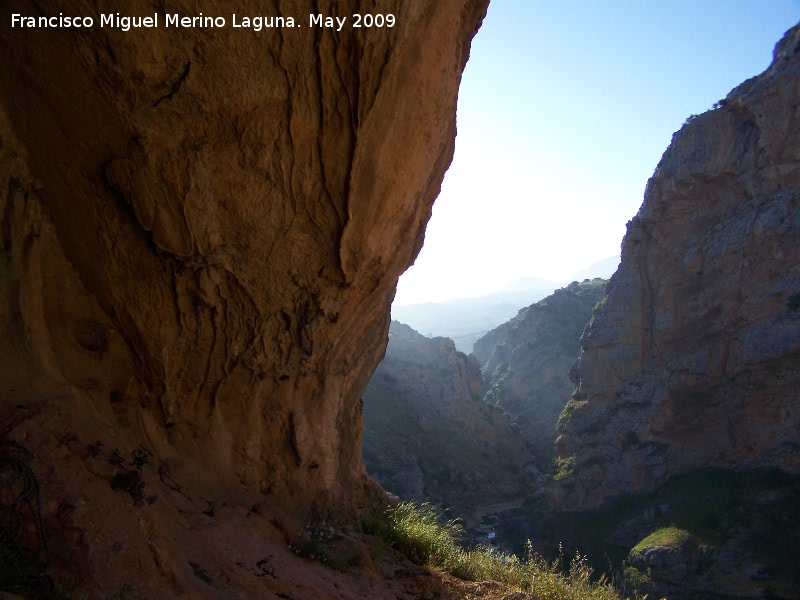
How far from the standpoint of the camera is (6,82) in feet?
16.2

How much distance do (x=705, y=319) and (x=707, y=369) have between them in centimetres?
461

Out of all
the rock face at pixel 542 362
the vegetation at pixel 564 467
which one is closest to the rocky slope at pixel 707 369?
the vegetation at pixel 564 467

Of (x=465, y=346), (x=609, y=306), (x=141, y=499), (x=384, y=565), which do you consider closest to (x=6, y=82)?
(x=141, y=499)

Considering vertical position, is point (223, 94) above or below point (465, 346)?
above

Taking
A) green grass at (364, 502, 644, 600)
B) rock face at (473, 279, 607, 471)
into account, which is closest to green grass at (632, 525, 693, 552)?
rock face at (473, 279, 607, 471)

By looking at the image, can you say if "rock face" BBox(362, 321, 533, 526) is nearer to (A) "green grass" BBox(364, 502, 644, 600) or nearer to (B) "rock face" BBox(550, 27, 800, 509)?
(B) "rock face" BBox(550, 27, 800, 509)

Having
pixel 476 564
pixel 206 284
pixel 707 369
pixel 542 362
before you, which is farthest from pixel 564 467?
Result: pixel 206 284

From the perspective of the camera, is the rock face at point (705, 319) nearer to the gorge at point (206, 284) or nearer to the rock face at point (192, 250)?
the gorge at point (206, 284)

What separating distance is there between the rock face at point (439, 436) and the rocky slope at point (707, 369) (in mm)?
8097

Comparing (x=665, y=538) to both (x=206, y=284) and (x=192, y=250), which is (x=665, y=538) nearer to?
(x=206, y=284)

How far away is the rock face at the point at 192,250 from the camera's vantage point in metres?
4.31

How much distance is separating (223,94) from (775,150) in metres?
52.0

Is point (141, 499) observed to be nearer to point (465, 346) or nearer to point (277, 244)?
point (277, 244)

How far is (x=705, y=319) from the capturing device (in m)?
49.3
